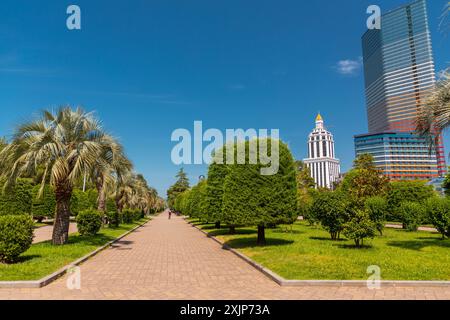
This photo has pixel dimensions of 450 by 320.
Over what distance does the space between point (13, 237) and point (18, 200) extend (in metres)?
19.4

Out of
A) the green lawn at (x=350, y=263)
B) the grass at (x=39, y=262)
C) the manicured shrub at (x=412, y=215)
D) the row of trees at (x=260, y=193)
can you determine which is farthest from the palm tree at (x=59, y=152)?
the manicured shrub at (x=412, y=215)

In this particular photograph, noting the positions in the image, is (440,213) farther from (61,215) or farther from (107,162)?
(61,215)

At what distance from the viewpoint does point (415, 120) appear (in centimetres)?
1106

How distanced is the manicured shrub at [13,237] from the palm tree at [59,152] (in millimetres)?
3384

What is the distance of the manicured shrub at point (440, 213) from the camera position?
1461 cm

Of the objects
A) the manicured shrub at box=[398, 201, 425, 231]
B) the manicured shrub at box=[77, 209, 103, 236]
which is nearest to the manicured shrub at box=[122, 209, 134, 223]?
the manicured shrub at box=[77, 209, 103, 236]

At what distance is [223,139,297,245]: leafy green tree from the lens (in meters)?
12.4

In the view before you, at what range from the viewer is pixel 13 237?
9180 millimetres

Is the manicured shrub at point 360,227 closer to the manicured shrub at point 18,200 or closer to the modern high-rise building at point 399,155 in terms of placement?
the manicured shrub at point 18,200

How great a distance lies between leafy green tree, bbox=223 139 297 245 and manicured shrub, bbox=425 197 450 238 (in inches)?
302

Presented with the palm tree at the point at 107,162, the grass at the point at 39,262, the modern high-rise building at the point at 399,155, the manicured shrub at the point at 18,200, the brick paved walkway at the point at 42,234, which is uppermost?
the modern high-rise building at the point at 399,155

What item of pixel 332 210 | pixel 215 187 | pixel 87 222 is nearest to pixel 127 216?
pixel 87 222
